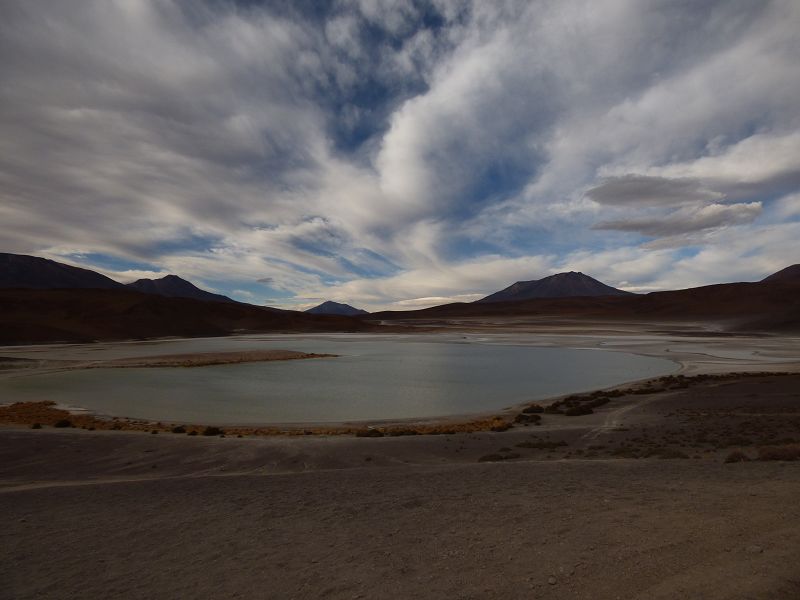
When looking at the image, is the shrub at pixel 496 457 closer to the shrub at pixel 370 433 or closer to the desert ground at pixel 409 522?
the desert ground at pixel 409 522

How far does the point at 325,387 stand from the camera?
28.1 meters

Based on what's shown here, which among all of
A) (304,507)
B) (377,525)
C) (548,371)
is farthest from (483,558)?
(548,371)

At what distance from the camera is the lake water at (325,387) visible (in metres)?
20.7

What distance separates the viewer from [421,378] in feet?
103

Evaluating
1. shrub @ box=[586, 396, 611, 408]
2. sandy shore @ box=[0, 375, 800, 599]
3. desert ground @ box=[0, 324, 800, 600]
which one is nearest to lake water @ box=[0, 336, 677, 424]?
shrub @ box=[586, 396, 611, 408]

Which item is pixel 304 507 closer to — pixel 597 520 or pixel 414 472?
pixel 414 472

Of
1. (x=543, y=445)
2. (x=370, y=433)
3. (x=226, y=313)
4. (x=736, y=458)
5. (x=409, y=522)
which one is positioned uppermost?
(x=226, y=313)

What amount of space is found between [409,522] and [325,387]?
22255mm

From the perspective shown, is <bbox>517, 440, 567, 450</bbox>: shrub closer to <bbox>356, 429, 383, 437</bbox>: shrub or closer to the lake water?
<bbox>356, 429, 383, 437</bbox>: shrub

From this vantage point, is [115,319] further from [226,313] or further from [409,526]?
[409,526]

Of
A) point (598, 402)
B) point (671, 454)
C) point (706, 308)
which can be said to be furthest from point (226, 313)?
point (706, 308)

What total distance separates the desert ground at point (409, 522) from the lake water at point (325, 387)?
25.0ft

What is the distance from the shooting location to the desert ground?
4660 mm

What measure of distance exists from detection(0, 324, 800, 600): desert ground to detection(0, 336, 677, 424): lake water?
7.63 meters
